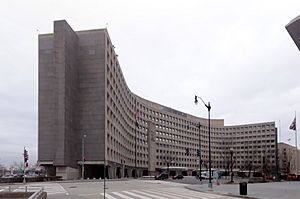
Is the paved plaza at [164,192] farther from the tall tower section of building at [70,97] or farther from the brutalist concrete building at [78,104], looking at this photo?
the tall tower section of building at [70,97]

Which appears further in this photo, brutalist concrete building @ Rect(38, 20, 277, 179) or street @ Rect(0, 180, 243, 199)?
brutalist concrete building @ Rect(38, 20, 277, 179)

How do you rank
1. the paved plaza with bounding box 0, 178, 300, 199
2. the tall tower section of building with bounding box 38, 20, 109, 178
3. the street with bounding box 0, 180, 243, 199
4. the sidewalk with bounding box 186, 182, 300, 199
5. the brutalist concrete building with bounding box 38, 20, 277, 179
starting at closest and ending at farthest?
the sidewalk with bounding box 186, 182, 300, 199
the paved plaza with bounding box 0, 178, 300, 199
the street with bounding box 0, 180, 243, 199
the tall tower section of building with bounding box 38, 20, 109, 178
the brutalist concrete building with bounding box 38, 20, 277, 179

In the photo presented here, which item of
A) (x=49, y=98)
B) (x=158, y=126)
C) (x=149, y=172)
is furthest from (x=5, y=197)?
(x=158, y=126)

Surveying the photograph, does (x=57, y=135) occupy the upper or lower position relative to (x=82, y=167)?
upper

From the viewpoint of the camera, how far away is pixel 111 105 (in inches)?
4154

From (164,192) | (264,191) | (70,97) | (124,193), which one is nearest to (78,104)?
(70,97)

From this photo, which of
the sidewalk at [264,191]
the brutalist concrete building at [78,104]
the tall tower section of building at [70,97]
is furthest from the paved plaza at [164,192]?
the tall tower section of building at [70,97]

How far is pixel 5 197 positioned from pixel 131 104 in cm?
11992

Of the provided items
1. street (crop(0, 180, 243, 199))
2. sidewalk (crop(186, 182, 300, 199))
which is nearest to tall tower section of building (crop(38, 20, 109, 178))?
street (crop(0, 180, 243, 199))

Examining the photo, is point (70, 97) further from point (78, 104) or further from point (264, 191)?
point (264, 191)

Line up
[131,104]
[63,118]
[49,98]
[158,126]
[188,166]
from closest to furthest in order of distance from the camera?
[63,118]
[49,98]
[131,104]
[158,126]
[188,166]

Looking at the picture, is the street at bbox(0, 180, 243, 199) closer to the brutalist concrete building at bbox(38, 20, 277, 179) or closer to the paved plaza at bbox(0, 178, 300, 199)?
the paved plaza at bbox(0, 178, 300, 199)

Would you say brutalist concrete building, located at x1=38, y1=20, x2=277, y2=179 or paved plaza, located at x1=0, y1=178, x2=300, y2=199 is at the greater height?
brutalist concrete building, located at x1=38, y1=20, x2=277, y2=179

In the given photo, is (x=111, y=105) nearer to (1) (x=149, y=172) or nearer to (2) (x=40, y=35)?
(2) (x=40, y=35)
